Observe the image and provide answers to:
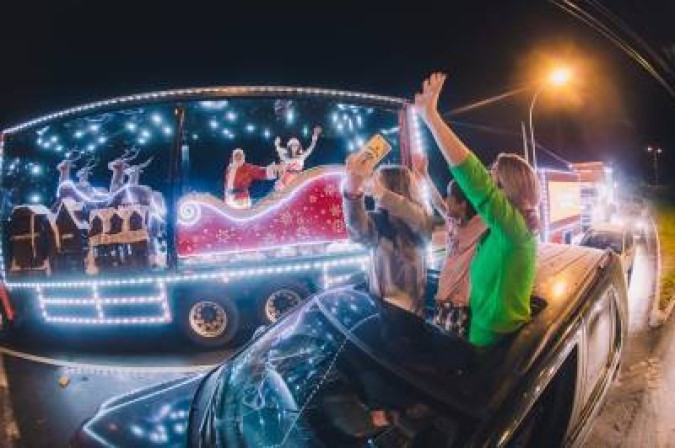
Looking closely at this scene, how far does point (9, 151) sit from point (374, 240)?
7565mm

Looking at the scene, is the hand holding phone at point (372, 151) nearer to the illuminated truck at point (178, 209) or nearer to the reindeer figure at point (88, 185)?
the illuminated truck at point (178, 209)

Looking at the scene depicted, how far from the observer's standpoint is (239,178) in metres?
7.98

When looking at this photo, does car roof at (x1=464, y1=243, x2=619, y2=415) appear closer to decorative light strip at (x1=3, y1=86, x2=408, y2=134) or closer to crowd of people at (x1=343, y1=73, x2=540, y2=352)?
crowd of people at (x1=343, y1=73, x2=540, y2=352)

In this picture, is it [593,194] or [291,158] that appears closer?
[291,158]

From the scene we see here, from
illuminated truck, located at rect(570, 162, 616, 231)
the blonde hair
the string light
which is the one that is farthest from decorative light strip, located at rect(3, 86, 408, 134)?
illuminated truck, located at rect(570, 162, 616, 231)

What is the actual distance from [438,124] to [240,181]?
223 inches

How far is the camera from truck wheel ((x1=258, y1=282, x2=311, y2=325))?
25.0 ft

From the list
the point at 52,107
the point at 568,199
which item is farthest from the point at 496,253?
the point at 52,107

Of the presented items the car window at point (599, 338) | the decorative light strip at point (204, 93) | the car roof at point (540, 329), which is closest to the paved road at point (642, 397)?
the car window at point (599, 338)

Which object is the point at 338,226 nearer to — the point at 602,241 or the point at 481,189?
the point at 602,241

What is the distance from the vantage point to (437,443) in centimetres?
197

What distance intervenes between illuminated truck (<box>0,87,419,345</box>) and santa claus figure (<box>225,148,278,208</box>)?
0.02 m

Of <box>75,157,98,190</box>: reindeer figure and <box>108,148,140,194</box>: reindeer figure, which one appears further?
<box>75,157,98,190</box>: reindeer figure

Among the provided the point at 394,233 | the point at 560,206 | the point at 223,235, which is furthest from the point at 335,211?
the point at 560,206
